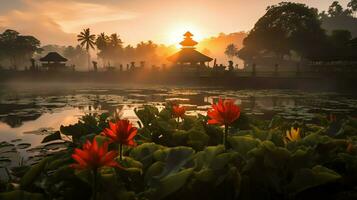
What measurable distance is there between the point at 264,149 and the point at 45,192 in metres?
1.17

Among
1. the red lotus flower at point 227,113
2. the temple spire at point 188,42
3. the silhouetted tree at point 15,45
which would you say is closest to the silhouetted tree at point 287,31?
the temple spire at point 188,42

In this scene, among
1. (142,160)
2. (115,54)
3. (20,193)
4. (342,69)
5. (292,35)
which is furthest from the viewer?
(115,54)

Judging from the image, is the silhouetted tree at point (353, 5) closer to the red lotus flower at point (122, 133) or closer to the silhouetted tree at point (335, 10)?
the silhouetted tree at point (335, 10)

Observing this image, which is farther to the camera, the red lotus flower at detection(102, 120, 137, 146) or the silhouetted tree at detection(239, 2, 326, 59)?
the silhouetted tree at detection(239, 2, 326, 59)

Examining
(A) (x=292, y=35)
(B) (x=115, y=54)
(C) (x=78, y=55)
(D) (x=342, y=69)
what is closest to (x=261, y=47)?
(A) (x=292, y=35)

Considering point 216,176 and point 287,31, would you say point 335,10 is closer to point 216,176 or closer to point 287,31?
point 287,31

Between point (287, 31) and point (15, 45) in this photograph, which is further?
point (15, 45)

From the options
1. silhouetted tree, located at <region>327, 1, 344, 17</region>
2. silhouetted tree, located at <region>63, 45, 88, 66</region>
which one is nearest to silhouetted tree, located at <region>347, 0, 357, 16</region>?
silhouetted tree, located at <region>327, 1, 344, 17</region>

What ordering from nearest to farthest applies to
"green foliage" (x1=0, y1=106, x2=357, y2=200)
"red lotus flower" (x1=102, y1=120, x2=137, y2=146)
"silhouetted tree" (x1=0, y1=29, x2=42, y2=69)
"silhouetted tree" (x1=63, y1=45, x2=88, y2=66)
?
1. "green foliage" (x1=0, y1=106, x2=357, y2=200)
2. "red lotus flower" (x1=102, y1=120, x2=137, y2=146)
3. "silhouetted tree" (x1=0, y1=29, x2=42, y2=69)
4. "silhouetted tree" (x1=63, y1=45, x2=88, y2=66)

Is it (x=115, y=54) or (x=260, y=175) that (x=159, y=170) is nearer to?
(x=260, y=175)

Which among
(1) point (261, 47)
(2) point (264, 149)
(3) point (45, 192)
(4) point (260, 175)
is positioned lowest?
(3) point (45, 192)

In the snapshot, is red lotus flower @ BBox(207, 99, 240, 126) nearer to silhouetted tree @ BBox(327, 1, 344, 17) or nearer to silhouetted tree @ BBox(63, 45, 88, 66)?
silhouetted tree @ BBox(327, 1, 344, 17)

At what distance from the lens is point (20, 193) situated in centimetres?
141

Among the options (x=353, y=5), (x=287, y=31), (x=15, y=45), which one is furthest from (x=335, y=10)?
(x=15, y=45)
